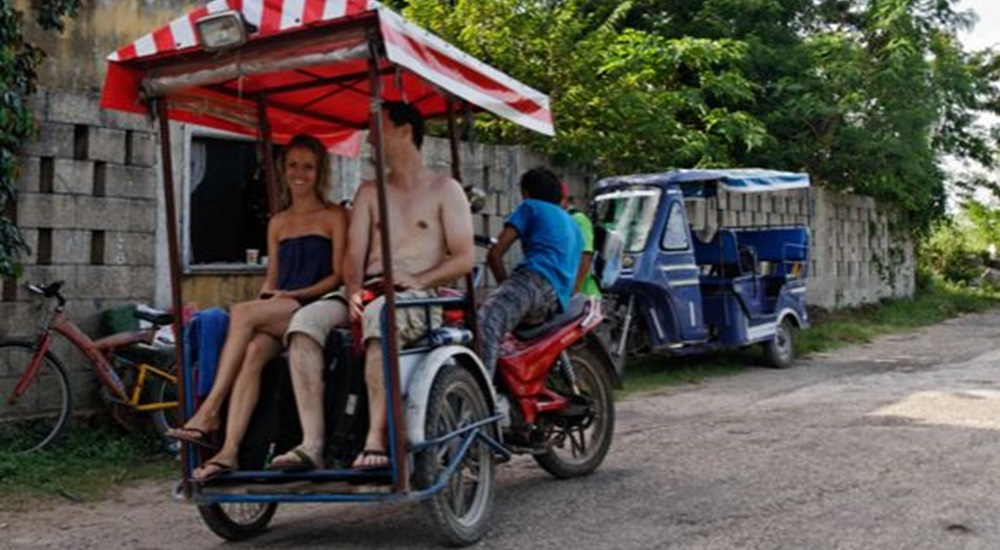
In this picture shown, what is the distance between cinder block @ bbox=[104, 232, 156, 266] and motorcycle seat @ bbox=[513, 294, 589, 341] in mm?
3781

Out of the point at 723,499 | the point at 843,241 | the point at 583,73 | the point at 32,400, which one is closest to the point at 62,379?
the point at 32,400

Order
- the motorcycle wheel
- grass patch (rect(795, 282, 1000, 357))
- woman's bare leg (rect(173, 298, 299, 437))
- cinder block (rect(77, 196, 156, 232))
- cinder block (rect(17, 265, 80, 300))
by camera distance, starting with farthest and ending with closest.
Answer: grass patch (rect(795, 282, 1000, 357))
the motorcycle wheel
cinder block (rect(77, 196, 156, 232))
cinder block (rect(17, 265, 80, 300))
woman's bare leg (rect(173, 298, 299, 437))

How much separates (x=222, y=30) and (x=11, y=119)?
3363mm

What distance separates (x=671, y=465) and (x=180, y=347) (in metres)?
3.25

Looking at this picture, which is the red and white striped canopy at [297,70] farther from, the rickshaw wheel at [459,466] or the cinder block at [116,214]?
the cinder block at [116,214]

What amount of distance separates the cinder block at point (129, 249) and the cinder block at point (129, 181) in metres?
0.32

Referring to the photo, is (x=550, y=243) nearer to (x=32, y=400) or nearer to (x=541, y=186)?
(x=541, y=186)

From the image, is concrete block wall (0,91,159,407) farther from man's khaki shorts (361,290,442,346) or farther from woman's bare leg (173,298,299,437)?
man's khaki shorts (361,290,442,346)

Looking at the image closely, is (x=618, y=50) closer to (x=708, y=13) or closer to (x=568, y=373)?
(x=708, y=13)

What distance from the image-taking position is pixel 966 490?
5.86 meters

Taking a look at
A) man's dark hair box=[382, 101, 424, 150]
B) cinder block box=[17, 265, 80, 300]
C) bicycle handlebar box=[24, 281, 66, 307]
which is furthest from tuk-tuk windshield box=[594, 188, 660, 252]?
man's dark hair box=[382, 101, 424, 150]

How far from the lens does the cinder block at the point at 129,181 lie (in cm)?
826

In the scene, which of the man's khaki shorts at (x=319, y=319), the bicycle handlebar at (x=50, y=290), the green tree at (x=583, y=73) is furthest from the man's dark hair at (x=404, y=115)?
the green tree at (x=583, y=73)

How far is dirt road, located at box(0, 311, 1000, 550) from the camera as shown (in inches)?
199
